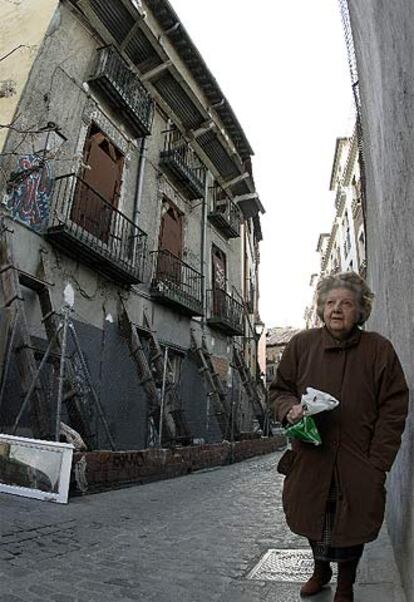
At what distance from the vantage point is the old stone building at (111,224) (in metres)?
7.38

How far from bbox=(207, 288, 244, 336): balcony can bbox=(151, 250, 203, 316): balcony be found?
0.93 meters

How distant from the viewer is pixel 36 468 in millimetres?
5098

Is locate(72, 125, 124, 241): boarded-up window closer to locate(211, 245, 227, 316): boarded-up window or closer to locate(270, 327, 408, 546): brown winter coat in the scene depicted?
locate(211, 245, 227, 316): boarded-up window

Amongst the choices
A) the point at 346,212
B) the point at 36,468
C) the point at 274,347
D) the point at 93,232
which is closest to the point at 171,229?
the point at 93,232

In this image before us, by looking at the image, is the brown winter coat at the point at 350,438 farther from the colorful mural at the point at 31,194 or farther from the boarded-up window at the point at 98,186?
the boarded-up window at the point at 98,186

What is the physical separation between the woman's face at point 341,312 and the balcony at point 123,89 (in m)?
8.89

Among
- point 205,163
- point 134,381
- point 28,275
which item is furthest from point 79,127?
point 205,163

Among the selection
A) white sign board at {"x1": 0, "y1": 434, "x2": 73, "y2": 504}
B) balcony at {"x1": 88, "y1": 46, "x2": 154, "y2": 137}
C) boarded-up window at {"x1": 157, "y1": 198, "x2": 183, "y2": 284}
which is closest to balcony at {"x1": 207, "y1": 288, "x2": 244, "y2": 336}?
boarded-up window at {"x1": 157, "y1": 198, "x2": 183, "y2": 284}

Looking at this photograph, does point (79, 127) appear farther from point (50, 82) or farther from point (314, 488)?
point (314, 488)

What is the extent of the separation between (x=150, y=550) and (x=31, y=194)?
6.39 metres

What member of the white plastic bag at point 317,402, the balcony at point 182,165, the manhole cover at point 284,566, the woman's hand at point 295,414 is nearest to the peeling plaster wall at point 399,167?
the white plastic bag at point 317,402

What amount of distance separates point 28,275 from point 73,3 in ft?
19.7

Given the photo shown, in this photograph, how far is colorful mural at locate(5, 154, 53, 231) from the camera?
24.7 feet

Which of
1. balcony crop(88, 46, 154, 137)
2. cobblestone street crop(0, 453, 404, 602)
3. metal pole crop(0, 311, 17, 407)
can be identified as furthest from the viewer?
balcony crop(88, 46, 154, 137)
